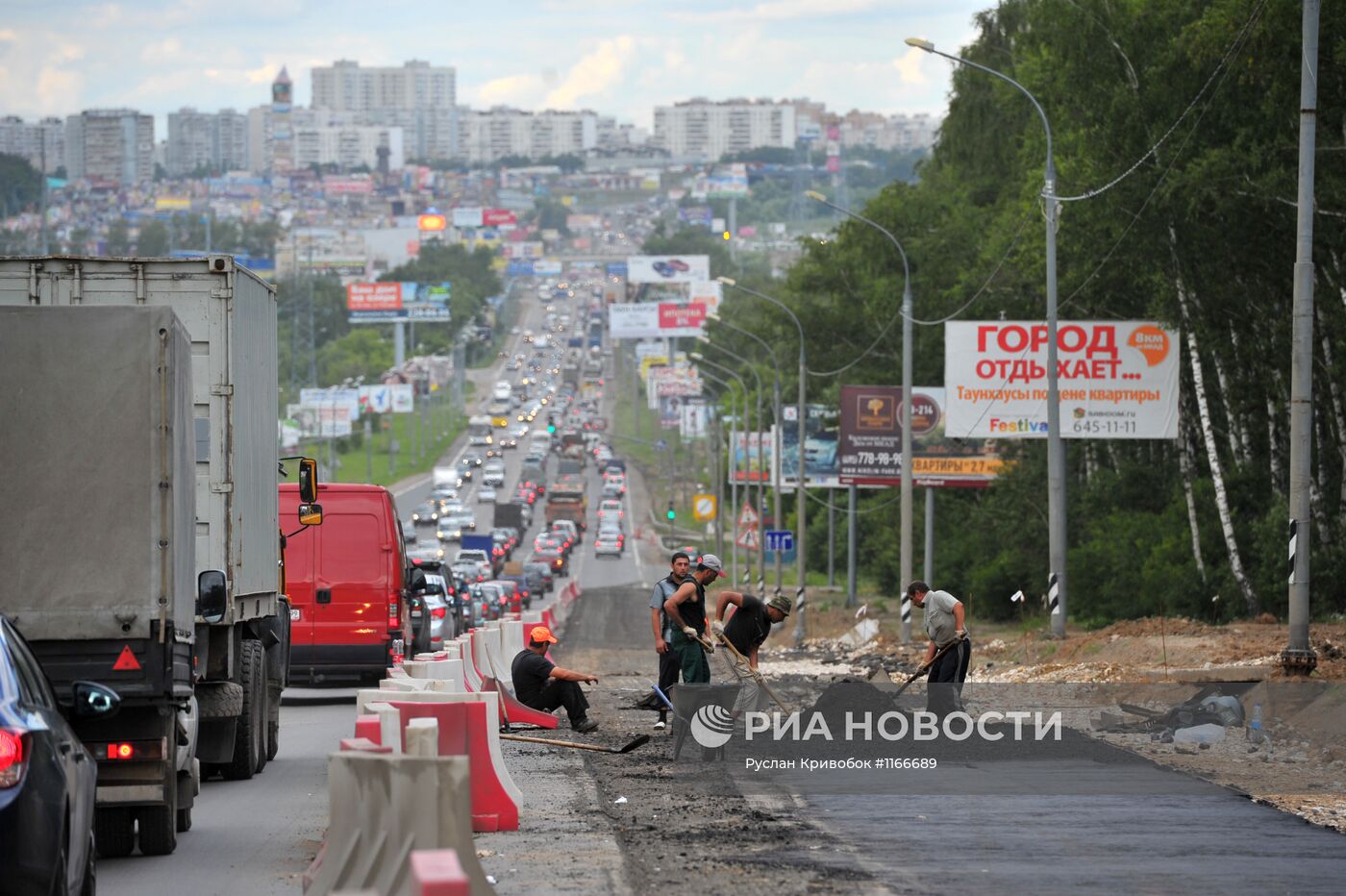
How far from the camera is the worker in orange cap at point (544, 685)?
20.0m

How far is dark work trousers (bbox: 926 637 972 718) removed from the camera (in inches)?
756

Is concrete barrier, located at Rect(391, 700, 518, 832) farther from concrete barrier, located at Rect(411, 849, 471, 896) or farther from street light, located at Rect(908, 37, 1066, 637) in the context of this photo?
street light, located at Rect(908, 37, 1066, 637)

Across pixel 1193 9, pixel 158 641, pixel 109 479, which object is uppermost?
pixel 1193 9

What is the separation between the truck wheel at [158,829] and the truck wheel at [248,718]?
3.91m

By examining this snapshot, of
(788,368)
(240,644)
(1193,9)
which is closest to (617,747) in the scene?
(240,644)

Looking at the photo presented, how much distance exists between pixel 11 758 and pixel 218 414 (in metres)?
7.25

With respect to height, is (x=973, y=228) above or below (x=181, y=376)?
above

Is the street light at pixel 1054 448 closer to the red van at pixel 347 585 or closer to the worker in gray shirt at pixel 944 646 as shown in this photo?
the red van at pixel 347 585

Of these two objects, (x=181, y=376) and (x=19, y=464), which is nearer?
(x=19, y=464)

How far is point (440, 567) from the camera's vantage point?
129 ft

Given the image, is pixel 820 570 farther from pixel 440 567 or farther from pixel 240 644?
pixel 240 644

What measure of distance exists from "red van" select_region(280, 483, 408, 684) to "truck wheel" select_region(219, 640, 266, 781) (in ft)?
26.4

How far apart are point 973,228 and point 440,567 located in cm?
3565

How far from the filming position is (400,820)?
30.2ft
